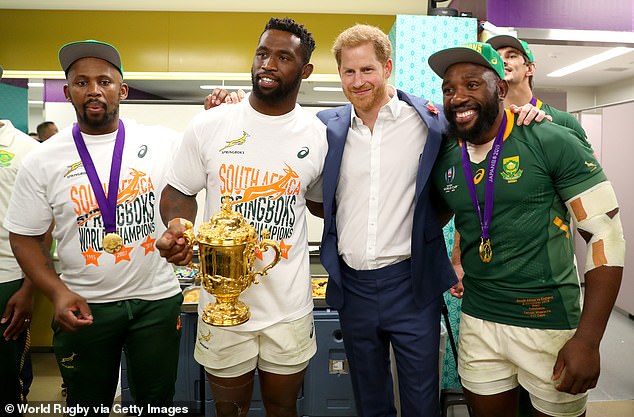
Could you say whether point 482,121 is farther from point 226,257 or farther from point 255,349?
point 255,349

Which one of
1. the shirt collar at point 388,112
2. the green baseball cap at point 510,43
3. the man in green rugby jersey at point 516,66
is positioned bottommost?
the shirt collar at point 388,112

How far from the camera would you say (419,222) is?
1.87 meters

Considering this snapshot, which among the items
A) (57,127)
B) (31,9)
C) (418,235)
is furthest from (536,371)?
(31,9)

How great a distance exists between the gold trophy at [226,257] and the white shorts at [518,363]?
2.64 feet

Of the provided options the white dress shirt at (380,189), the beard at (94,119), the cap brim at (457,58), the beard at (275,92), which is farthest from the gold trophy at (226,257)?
the cap brim at (457,58)

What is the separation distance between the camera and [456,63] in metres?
1.82

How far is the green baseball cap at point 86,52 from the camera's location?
195 centimetres

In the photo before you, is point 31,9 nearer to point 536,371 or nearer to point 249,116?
point 249,116

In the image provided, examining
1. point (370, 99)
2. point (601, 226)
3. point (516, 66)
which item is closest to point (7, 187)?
point (370, 99)

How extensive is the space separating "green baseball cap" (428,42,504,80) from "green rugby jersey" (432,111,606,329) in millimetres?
244

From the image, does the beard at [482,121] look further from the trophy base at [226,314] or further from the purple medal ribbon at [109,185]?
the purple medal ribbon at [109,185]

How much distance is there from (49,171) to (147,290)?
0.59 m

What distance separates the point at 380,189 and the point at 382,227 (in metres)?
0.15

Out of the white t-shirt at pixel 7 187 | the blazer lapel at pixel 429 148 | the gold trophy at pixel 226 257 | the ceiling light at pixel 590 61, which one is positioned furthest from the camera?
the ceiling light at pixel 590 61
